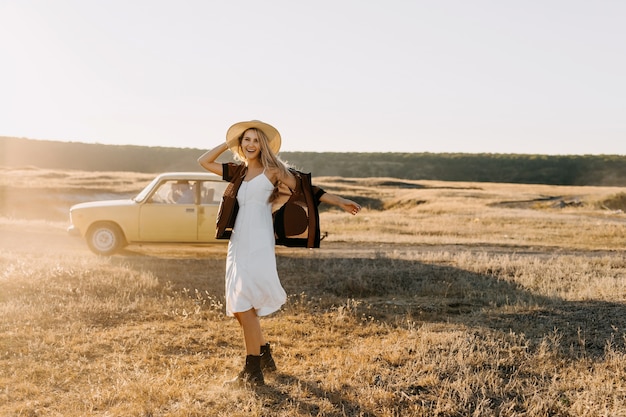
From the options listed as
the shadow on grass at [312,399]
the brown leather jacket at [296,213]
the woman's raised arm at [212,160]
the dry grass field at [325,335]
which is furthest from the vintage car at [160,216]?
the shadow on grass at [312,399]

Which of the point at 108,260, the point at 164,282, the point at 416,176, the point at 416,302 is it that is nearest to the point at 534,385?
the point at 416,302

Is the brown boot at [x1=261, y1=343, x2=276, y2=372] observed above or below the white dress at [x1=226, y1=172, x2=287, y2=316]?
below

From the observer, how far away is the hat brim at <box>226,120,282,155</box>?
542cm

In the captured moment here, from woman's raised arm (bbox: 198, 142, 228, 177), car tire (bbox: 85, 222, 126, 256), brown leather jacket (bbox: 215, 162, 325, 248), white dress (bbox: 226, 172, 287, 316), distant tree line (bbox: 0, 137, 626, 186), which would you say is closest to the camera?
white dress (bbox: 226, 172, 287, 316)

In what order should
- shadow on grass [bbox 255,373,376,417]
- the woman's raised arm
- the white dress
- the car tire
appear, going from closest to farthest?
shadow on grass [bbox 255,373,376,417] → the white dress → the woman's raised arm → the car tire

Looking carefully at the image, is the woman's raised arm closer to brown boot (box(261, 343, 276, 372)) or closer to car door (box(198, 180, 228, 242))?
brown boot (box(261, 343, 276, 372))

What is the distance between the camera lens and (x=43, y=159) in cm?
9794

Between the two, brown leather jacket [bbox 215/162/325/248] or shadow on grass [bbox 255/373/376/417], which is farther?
brown leather jacket [bbox 215/162/325/248]

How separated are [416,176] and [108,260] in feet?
308

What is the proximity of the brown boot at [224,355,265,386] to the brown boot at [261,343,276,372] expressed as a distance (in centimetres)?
24

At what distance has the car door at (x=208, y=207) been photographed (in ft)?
42.8

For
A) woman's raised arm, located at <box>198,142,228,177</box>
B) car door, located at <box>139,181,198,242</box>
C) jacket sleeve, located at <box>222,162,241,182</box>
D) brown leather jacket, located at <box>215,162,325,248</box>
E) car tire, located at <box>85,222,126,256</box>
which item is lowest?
car tire, located at <box>85,222,126,256</box>

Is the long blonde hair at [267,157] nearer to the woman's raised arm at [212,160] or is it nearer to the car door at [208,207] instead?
the woman's raised arm at [212,160]

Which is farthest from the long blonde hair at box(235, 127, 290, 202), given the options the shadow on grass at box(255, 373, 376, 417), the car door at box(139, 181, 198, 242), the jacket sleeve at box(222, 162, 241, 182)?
the car door at box(139, 181, 198, 242)
